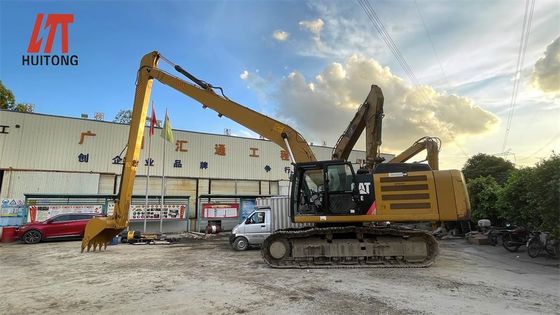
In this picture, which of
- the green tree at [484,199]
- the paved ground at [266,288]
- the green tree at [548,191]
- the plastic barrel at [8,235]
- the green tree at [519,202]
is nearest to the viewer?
the paved ground at [266,288]

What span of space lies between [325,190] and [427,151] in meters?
10.1

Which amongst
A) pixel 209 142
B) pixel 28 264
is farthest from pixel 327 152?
pixel 28 264

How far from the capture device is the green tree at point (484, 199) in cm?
1921

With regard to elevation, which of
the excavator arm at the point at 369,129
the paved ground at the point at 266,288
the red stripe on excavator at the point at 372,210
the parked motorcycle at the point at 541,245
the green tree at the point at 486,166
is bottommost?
the paved ground at the point at 266,288

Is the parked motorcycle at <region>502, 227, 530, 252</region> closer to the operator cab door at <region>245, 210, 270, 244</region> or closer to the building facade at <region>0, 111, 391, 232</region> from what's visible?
the operator cab door at <region>245, 210, 270, 244</region>

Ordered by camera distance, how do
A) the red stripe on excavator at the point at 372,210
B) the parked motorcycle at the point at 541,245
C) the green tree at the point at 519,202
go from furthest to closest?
the green tree at the point at 519,202 → the parked motorcycle at the point at 541,245 → the red stripe on excavator at the point at 372,210

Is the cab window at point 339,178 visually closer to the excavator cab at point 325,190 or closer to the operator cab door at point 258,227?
the excavator cab at point 325,190

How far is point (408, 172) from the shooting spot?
9359mm

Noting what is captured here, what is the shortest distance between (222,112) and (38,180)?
1642cm

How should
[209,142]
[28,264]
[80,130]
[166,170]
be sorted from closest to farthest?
[28,264] → [80,130] → [166,170] → [209,142]

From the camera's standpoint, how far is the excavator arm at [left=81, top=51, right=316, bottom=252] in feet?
37.3

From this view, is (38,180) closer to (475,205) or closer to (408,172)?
(408,172)

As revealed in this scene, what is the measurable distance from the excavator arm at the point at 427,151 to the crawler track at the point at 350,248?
330 inches

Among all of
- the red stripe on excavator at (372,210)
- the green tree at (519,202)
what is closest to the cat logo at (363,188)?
the red stripe on excavator at (372,210)
